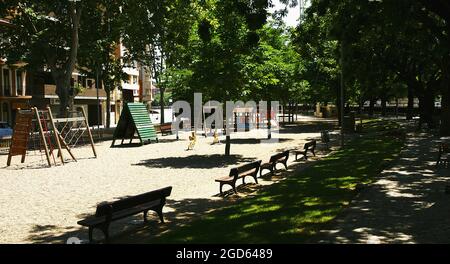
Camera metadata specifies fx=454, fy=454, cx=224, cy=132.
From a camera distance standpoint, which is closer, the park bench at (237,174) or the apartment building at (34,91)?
the park bench at (237,174)

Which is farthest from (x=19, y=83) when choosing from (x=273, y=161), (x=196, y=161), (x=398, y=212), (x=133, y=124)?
(x=398, y=212)

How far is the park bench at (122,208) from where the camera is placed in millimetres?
8633

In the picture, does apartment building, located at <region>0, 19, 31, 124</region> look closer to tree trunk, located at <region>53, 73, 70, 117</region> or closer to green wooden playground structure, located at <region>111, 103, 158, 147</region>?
tree trunk, located at <region>53, 73, 70, 117</region>

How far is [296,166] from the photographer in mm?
18516

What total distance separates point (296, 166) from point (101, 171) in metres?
7.93

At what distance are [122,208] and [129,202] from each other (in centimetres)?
24

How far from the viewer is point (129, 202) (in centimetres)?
934

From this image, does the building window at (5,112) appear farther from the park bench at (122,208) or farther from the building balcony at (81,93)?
the park bench at (122,208)

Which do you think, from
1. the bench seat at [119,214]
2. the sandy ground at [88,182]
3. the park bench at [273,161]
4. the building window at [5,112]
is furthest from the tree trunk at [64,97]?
the bench seat at [119,214]

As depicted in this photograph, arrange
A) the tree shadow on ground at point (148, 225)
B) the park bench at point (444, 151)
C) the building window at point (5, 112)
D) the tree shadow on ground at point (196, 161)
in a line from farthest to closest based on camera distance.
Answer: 1. the building window at point (5, 112)
2. the tree shadow on ground at point (196, 161)
3. the park bench at point (444, 151)
4. the tree shadow on ground at point (148, 225)

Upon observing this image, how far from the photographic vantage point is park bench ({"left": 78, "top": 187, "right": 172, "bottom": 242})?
8.63 meters

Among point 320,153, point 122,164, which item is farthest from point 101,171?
point 320,153

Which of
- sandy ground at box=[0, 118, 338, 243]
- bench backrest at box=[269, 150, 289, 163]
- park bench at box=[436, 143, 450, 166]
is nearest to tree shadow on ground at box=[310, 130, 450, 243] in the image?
park bench at box=[436, 143, 450, 166]

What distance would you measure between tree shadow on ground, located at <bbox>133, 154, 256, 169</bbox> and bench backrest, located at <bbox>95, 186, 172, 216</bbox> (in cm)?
867
